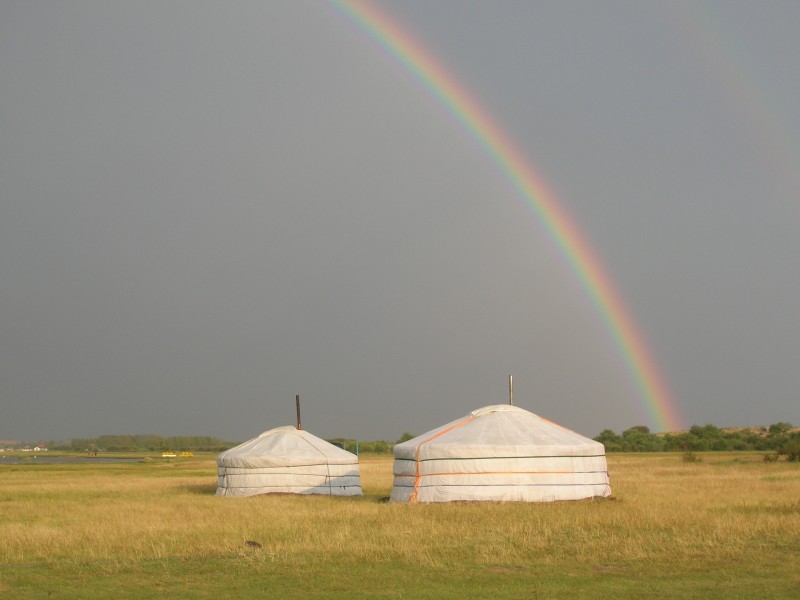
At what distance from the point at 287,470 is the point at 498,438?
726 cm

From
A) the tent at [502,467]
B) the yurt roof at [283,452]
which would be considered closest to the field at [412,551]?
→ the tent at [502,467]

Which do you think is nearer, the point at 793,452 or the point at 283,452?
the point at 283,452

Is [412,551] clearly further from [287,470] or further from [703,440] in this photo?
[703,440]

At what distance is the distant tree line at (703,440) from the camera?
81438mm

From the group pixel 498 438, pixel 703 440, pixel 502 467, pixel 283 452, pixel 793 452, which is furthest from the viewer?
→ pixel 703 440

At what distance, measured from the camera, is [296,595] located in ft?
33.0

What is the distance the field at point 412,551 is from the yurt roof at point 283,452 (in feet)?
15.2

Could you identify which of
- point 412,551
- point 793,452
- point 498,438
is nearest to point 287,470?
point 498,438

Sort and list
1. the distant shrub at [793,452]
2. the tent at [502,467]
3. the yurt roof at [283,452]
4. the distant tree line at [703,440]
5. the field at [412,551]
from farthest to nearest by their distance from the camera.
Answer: the distant tree line at [703,440] < the distant shrub at [793,452] < the yurt roof at [283,452] < the tent at [502,467] < the field at [412,551]

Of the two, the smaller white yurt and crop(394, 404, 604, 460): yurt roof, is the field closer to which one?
crop(394, 404, 604, 460): yurt roof

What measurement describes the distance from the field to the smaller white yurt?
15.3 feet

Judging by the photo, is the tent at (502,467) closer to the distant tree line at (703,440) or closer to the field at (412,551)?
the field at (412,551)

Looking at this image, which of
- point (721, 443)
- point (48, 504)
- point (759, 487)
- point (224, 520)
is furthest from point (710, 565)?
point (721, 443)

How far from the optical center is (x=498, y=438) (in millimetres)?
21594
